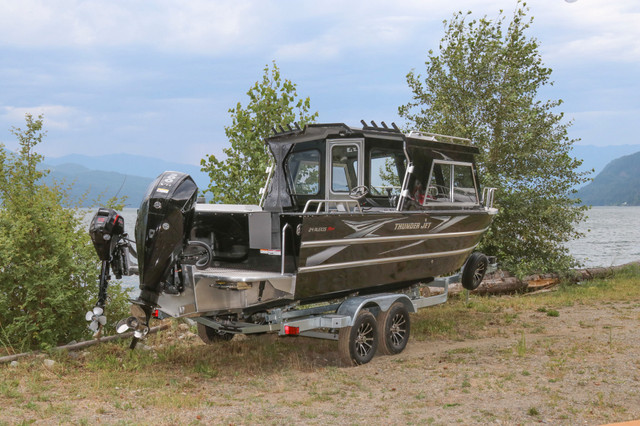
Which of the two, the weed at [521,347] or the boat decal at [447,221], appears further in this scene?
the boat decal at [447,221]

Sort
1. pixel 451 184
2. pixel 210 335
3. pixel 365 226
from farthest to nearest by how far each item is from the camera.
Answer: pixel 451 184
pixel 210 335
pixel 365 226

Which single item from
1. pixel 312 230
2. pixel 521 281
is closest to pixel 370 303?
pixel 312 230

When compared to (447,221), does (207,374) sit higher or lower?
lower

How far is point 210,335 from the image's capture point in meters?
9.24

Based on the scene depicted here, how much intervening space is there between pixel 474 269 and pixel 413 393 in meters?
4.95

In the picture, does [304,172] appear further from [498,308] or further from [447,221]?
[498,308]

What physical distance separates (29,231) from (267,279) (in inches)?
155

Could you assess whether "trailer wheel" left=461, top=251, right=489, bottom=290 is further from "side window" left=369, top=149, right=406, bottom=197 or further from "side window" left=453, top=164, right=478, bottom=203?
"side window" left=369, top=149, right=406, bottom=197

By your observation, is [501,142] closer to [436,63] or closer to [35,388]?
[436,63]

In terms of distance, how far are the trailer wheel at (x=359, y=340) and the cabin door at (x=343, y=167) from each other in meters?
1.84

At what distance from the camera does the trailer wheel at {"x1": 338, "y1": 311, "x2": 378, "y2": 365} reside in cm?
766

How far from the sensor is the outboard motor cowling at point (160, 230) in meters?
6.79

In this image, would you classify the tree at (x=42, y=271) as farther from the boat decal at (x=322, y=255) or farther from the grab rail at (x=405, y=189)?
the grab rail at (x=405, y=189)

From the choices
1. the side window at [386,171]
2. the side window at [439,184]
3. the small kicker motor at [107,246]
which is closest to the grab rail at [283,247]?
the small kicker motor at [107,246]
